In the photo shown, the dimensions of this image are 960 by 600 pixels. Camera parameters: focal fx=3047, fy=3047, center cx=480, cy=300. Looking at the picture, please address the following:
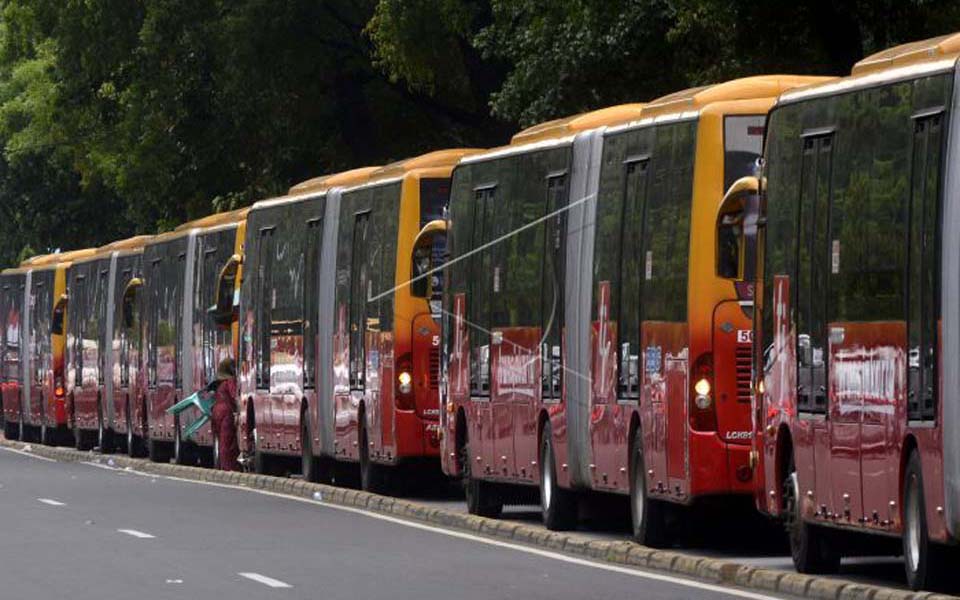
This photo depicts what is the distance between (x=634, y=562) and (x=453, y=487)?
13000 mm

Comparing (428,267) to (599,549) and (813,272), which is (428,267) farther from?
(813,272)

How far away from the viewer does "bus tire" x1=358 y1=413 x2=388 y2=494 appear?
3338 cm

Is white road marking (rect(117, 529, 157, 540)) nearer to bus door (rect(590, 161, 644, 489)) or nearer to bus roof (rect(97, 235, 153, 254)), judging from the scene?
bus door (rect(590, 161, 644, 489))

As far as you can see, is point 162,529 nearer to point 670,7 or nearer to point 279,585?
point 279,585

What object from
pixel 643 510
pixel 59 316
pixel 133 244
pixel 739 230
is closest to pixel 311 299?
pixel 643 510

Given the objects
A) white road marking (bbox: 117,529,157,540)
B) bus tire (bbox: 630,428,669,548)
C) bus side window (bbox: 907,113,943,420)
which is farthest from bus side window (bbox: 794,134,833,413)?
white road marking (bbox: 117,529,157,540)

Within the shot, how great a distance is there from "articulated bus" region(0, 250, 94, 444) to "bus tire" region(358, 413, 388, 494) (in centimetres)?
2678

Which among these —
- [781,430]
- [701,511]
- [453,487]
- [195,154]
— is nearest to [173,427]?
[195,154]

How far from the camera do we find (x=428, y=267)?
31125 mm

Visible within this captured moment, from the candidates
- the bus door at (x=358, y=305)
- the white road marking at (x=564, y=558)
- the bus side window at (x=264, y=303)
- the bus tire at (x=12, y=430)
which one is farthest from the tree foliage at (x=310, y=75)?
the white road marking at (x=564, y=558)

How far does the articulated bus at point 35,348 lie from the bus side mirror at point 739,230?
131ft

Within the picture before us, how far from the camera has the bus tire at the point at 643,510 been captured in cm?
2239

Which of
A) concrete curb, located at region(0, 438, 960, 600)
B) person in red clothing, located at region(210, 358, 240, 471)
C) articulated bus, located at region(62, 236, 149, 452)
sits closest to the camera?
concrete curb, located at region(0, 438, 960, 600)

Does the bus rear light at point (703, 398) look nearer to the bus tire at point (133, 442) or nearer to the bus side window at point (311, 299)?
the bus side window at point (311, 299)
